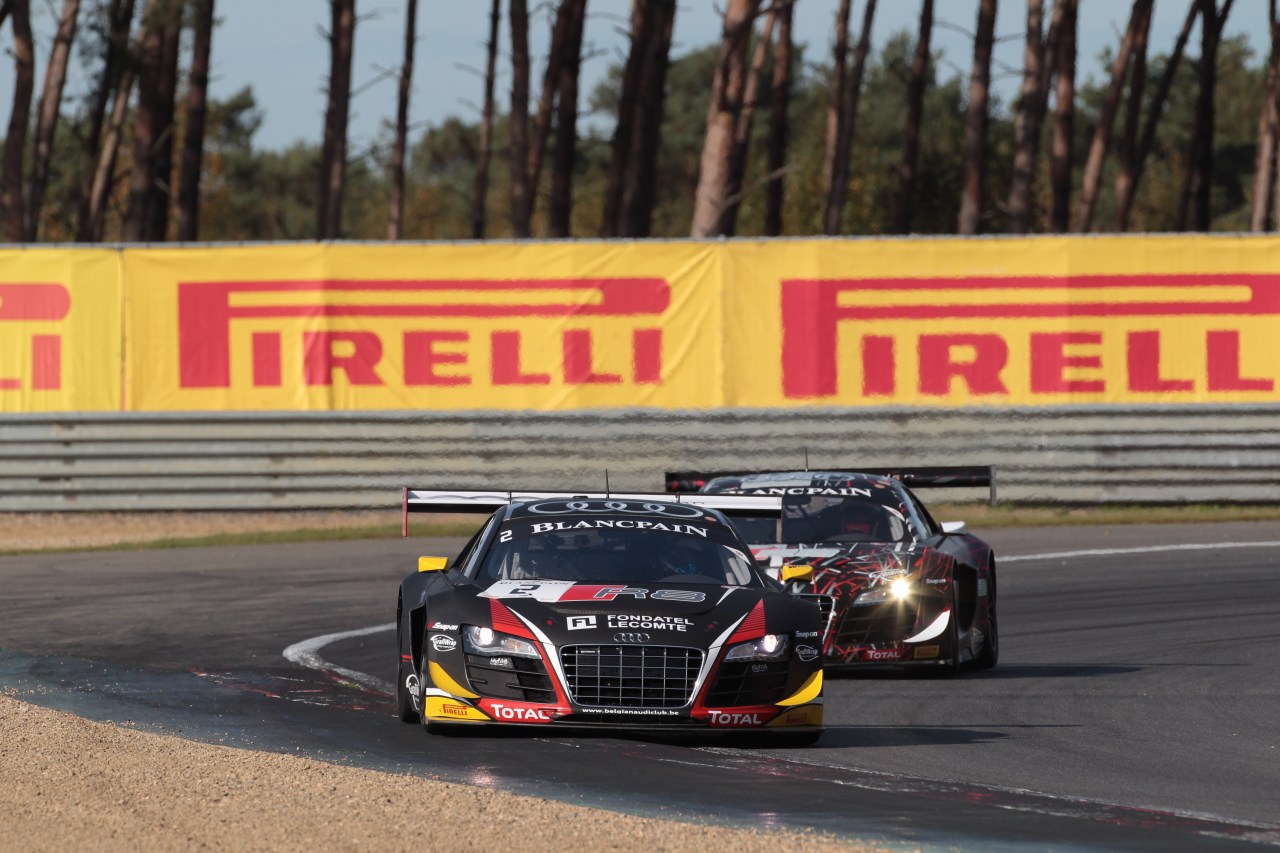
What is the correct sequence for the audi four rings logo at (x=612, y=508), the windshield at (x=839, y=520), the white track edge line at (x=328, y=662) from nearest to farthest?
the audi four rings logo at (x=612, y=508) → the white track edge line at (x=328, y=662) → the windshield at (x=839, y=520)

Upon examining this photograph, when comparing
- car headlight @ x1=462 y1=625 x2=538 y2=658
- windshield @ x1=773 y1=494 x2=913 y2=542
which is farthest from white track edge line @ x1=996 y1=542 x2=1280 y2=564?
car headlight @ x1=462 y1=625 x2=538 y2=658

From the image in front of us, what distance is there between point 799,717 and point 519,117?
29.7 meters

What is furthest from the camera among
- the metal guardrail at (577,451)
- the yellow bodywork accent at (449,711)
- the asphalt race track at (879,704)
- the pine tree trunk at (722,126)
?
the pine tree trunk at (722,126)

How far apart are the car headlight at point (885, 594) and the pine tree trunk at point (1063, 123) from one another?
89.4ft

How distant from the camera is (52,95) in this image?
40844 millimetres

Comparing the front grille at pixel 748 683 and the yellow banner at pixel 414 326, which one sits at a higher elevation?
the yellow banner at pixel 414 326

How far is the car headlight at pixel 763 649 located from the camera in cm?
950

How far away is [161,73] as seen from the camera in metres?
38.4

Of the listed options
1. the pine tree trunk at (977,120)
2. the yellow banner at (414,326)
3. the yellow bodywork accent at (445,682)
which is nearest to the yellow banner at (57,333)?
the yellow banner at (414,326)

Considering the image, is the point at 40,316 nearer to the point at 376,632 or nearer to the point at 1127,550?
Answer: the point at 376,632

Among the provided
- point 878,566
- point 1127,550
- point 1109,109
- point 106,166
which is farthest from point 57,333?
point 1109,109

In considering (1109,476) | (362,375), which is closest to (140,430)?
(362,375)

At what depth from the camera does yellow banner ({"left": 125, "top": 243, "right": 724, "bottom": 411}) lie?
23391 mm

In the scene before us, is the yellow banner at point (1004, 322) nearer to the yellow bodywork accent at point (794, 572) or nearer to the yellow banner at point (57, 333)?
the yellow banner at point (57, 333)
